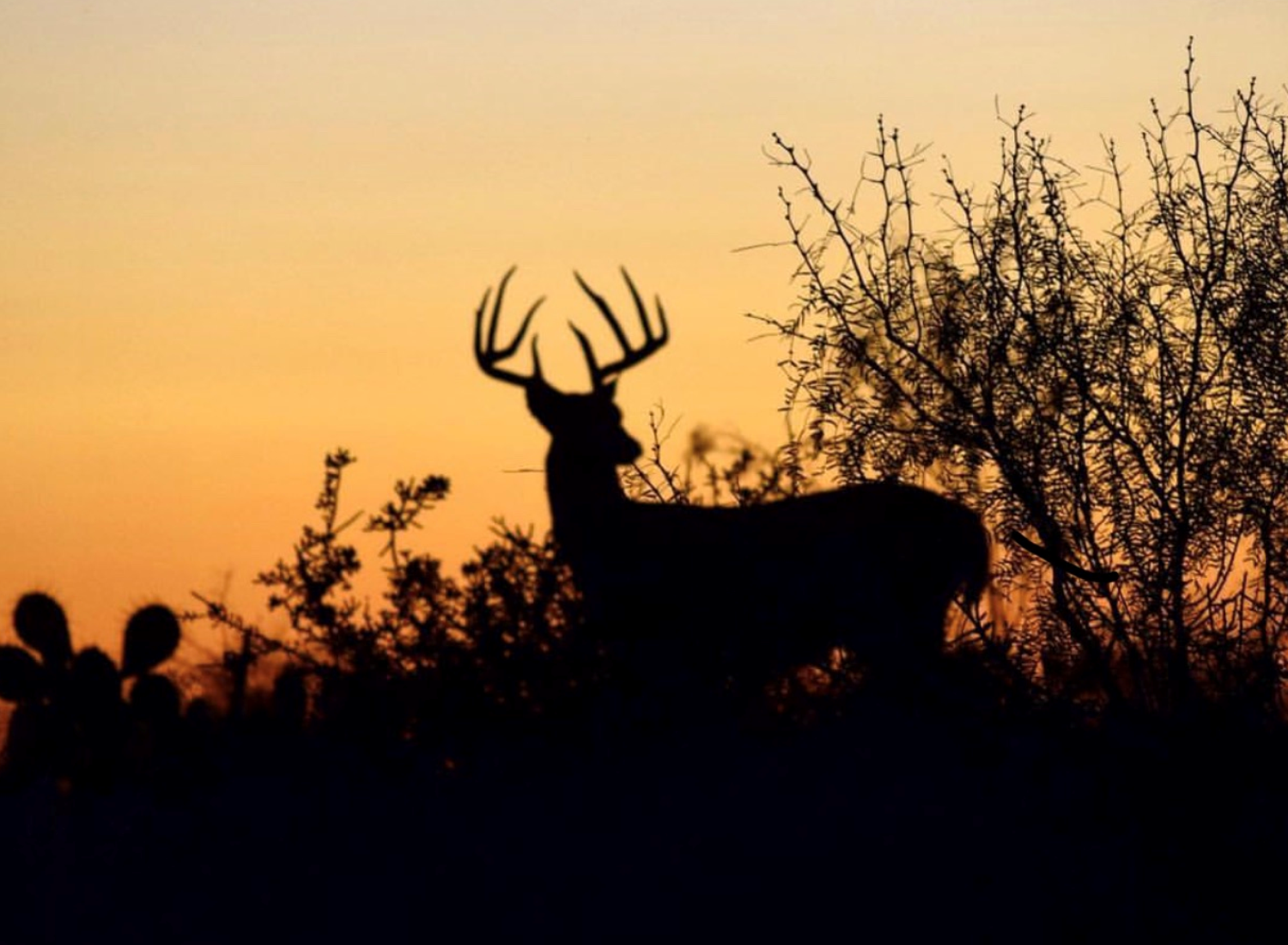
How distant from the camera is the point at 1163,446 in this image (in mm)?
10516

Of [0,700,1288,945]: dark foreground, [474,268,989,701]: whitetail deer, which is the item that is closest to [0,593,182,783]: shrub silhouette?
[0,700,1288,945]: dark foreground

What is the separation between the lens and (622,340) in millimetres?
13336

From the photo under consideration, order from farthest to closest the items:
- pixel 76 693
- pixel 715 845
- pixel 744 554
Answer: pixel 744 554 → pixel 76 693 → pixel 715 845

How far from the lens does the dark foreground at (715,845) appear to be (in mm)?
6719

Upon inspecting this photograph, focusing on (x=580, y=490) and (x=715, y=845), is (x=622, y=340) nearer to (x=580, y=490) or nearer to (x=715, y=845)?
(x=580, y=490)

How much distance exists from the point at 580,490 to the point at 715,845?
5103mm

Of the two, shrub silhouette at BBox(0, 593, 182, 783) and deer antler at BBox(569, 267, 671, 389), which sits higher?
deer antler at BBox(569, 267, 671, 389)

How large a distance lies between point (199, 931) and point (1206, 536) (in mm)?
5662

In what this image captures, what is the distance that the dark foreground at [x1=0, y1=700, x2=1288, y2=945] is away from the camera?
265 inches

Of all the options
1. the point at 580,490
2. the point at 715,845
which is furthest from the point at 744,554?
the point at 715,845

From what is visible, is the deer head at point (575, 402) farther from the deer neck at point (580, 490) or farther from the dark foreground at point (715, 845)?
the dark foreground at point (715, 845)

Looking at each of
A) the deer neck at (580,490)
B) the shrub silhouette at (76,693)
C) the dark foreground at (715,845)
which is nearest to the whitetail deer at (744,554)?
the deer neck at (580,490)

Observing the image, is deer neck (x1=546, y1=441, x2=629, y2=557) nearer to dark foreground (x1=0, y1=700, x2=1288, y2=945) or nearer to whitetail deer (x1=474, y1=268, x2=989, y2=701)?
whitetail deer (x1=474, y1=268, x2=989, y2=701)

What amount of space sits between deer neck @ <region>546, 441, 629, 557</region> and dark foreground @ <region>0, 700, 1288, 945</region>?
2.83 m
